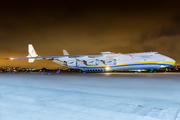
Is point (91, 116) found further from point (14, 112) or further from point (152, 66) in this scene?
point (152, 66)

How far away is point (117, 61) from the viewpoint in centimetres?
2592

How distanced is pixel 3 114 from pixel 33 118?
850mm

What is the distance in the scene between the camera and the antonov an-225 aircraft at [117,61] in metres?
23.5

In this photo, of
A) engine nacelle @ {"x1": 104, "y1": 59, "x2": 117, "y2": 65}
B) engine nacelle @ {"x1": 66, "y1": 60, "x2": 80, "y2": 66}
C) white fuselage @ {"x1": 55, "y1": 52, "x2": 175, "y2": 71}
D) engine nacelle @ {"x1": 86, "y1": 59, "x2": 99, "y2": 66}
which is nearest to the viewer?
white fuselage @ {"x1": 55, "y1": 52, "x2": 175, "y2": 71}

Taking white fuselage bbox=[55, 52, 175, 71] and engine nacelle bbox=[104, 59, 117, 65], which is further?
engine nacelle bbox=[104, 59, 117, 65]

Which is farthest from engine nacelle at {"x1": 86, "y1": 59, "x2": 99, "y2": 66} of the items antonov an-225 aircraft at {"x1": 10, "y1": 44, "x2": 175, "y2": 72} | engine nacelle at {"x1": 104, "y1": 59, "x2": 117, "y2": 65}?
engine nacelle at {"x1": 104, "y1": 59, "x2": 117, "y2": 65}

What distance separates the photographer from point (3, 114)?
356cm

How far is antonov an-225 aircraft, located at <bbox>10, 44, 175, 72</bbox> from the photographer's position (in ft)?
77.1

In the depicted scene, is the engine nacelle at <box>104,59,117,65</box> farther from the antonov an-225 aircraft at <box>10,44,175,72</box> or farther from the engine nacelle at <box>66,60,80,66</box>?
the engine nacelle at <box>66,60,80,66</box>

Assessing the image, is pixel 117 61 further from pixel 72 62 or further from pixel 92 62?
pixel 72 62

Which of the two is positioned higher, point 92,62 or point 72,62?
point 72,62

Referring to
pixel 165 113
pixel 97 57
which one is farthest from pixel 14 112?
pixel 97 57

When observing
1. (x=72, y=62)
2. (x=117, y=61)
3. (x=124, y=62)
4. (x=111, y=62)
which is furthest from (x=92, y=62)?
(x=124, y=62)

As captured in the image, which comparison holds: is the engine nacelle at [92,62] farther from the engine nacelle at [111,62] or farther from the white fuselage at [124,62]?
the engine nacelle at [111,62]
